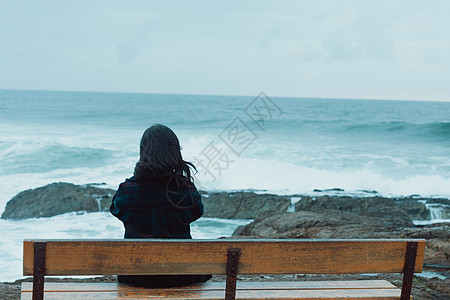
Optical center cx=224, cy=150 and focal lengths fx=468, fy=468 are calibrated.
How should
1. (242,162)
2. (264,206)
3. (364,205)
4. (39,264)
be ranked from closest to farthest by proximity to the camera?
(39,264) < (364,205) < (264,206) < (242,162)

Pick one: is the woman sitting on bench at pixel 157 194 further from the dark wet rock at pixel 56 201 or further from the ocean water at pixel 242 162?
the dark wet rock at pixel 56 201

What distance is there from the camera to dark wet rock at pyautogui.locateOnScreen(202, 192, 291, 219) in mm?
10820

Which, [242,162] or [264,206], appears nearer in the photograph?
[264,206]

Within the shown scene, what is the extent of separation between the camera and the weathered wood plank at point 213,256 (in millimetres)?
2443

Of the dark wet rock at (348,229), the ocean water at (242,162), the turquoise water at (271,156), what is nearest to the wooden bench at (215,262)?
the ocean water at (242,162)

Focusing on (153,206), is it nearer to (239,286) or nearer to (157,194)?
(157,194)

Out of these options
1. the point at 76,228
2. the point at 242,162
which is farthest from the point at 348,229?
the point at 242,162

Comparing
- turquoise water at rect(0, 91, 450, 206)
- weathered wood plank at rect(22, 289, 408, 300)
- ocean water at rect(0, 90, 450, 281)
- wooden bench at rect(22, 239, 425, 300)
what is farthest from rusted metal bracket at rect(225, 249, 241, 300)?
turquoise water at rect(0, 91, 450, 206)

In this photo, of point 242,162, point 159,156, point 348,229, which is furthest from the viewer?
point 242,162

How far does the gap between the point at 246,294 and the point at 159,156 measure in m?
0.99

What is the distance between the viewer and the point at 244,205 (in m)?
11.0

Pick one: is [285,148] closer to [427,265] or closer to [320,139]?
[320,139]

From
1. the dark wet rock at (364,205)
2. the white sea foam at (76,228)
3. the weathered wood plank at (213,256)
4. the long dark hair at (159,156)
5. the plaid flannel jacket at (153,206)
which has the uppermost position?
the long dark hair at (159,156)

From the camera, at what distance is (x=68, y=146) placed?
2353 centimetres
